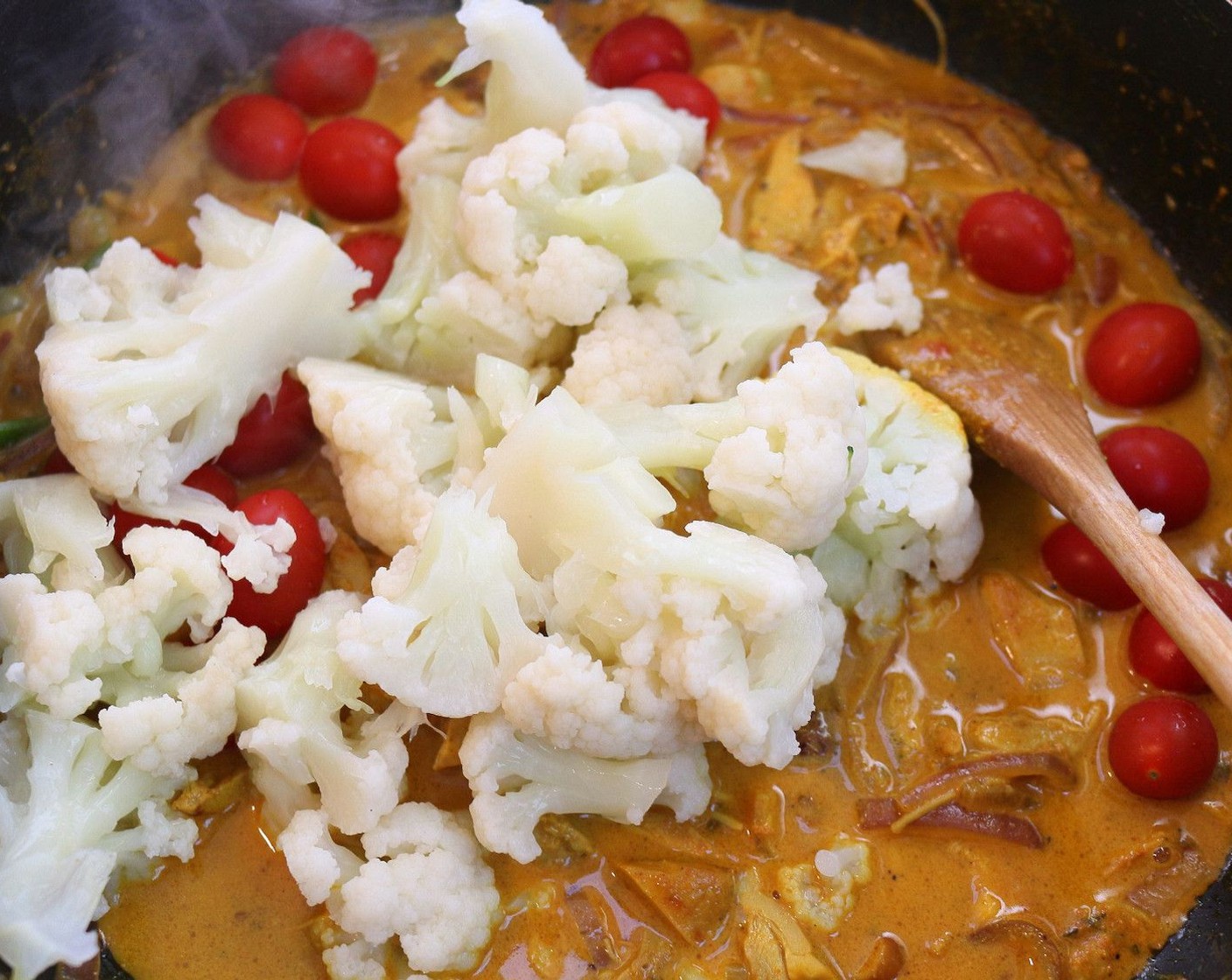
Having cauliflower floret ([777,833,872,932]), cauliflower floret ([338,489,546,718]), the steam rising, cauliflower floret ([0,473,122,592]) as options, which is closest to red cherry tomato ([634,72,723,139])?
the steam rising

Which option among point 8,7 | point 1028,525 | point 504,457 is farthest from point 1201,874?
point 8,7

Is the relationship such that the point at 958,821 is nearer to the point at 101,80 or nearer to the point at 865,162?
the point at 865,162

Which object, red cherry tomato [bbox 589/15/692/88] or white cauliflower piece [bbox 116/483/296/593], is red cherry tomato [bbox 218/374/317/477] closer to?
white cauliflower piece [bbox 116/483/296/593]

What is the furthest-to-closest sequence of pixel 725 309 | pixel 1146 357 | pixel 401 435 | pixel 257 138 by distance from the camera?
pixel 257 138
pixel 1146 357
pixel 725 309
pixel 401 435

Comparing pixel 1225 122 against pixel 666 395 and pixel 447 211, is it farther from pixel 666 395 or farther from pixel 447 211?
pixel 447 211

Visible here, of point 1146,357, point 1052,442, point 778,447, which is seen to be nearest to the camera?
point 778,447

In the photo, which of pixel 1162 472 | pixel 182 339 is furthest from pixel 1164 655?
pixel 182 339
